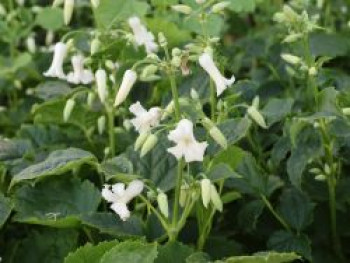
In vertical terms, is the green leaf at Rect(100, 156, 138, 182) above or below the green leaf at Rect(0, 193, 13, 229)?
above

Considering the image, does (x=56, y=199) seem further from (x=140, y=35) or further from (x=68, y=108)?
(x=140, y=35)

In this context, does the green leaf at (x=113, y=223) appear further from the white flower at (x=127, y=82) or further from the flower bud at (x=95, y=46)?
the flower bud at (x=95, y=46)

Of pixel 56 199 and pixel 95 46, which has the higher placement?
pixel 95 46

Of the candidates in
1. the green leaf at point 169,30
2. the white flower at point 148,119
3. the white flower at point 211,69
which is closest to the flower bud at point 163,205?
the white flower at point 148,119

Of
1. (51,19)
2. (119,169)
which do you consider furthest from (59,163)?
(51,19)

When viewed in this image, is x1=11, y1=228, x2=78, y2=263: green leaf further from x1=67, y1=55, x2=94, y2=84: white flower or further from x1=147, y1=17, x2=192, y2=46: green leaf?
x1=147, y1=17, x2=192, y2=46: green leaf

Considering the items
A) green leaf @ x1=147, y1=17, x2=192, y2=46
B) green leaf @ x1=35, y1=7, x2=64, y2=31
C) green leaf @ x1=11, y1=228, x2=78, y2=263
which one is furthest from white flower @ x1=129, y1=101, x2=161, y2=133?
green leaf @ x1=35, y1=7, x2=64, y2=31
